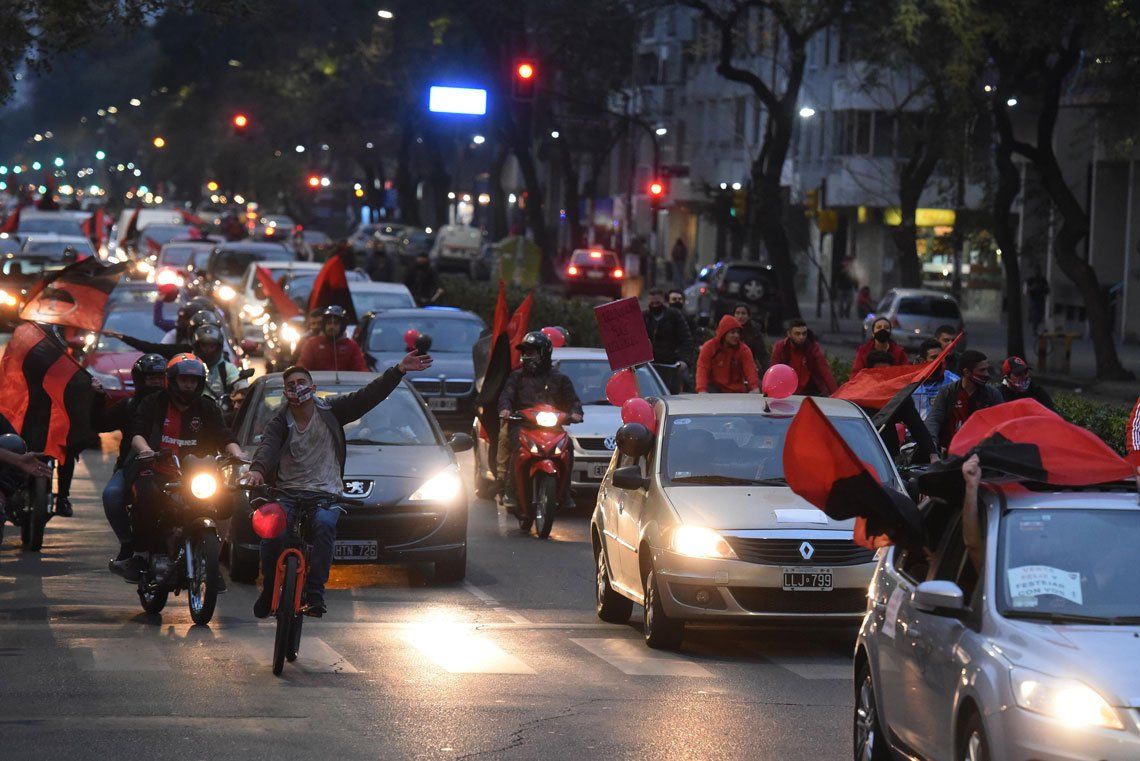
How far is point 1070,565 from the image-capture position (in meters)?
7.63

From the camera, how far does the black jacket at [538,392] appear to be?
19000 millimetres

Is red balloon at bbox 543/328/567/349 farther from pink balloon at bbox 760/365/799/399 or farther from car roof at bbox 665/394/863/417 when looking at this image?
car roof at bbox 665/394/863/417

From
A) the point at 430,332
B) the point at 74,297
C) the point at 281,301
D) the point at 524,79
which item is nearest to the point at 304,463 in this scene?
the point at 74,297

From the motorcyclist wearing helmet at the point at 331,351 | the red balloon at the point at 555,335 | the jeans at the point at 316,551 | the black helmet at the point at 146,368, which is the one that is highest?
the black helmet at the point at 146,368

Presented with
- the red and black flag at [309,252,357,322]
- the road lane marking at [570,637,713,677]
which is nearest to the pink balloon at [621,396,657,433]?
the road lane marking at [570,637,713,677]

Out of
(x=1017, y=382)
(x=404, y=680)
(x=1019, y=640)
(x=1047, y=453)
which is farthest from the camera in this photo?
(x=1017, y=382)

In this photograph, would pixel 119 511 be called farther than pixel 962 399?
No

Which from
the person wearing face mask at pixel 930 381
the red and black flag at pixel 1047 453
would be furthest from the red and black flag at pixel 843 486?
the person wearing face mask at pixel 930 381

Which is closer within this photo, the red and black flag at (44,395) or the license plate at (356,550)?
the license plate at (356,550)

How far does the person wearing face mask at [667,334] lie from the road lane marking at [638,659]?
11.5 m

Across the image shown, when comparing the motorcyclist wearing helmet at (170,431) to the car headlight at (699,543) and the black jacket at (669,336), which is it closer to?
the car headlight at (699,543)

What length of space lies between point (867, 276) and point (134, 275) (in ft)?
104

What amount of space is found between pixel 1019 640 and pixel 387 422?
9.89 metres

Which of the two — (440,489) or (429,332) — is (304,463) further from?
(429,332)
